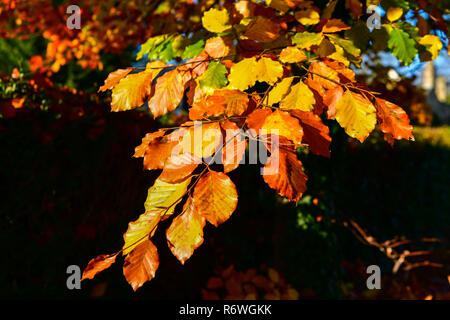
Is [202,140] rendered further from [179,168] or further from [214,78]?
[214,78]

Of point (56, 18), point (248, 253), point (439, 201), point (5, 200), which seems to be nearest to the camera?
point (5, 200)

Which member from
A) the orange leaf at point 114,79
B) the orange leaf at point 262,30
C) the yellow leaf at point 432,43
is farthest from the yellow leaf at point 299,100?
the yellow leaf at point 432,43

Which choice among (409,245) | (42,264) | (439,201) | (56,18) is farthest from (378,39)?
(439,201)

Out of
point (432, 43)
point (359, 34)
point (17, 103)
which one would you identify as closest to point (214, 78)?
point (359, 34)

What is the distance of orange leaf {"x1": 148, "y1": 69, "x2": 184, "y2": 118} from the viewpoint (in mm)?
1378

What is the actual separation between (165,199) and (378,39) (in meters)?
1.58

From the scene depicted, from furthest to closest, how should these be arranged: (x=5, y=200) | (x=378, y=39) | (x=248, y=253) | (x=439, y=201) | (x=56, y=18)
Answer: (x=439, y=201) → (x=56, y=18) → (x=248, y=253) → (x=5, y=200) → (x=378, y=39)

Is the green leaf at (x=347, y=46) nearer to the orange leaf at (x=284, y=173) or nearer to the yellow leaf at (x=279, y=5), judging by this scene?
the yellow leaf at (x=279, y=5)

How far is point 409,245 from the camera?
6.50m

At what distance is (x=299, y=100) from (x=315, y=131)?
14 cm

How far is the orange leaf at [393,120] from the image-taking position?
1285 mm

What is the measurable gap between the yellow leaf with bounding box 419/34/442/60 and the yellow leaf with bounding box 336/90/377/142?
3.38 ft

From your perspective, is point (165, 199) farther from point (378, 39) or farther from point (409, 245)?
point (409, 245)

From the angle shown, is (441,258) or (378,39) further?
(441,258)
